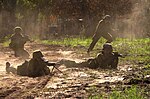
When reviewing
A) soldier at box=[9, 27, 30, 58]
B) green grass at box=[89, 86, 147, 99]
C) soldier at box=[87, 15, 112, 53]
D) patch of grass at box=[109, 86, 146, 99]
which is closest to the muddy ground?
green grass at box=[89, 86, 147, 99]

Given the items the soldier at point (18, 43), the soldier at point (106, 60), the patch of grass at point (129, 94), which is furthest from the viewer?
the soldier at point (18, 43)

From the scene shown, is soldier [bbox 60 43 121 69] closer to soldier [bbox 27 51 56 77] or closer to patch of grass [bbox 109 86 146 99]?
soldier [bbox 27 51 56 77]

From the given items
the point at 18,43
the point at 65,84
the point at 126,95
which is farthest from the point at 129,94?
the point at 18,43

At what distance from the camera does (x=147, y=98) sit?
25.6 feet

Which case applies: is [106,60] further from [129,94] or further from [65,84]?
[129,94]

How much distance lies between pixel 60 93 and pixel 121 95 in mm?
1480

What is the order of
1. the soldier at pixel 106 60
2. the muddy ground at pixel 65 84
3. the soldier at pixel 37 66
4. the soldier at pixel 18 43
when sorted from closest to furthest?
the muddy ground at pixel 65 84, the soldier at pixel 37 66, the soldier at pixel 106 60, the soldier at pixel 18 43

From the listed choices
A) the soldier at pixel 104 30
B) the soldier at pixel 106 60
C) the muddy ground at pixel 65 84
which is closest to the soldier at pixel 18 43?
the soldier at pixel 104 30

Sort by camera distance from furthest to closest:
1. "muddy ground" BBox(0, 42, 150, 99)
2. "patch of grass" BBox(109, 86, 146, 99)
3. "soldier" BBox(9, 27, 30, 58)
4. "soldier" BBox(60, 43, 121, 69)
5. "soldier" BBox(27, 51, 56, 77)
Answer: "soldier" BBox(9, 27, 30, 58) → "soldier" BBox(60, 43, 121, 69) → "soldier" BBox(27, 51, 56, 77) → "muddy ground" BBox(0, 42, 150, 99) → "patch of grass" BBox(109, 86, 146, 99)

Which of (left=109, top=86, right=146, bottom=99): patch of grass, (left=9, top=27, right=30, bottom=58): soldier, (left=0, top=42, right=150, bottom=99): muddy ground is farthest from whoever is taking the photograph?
(left=9, top=27, right=30, bottom=58): soldier

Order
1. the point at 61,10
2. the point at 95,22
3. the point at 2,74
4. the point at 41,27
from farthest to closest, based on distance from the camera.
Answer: the point at 41,27
the point at 61,10
the point at 95,22
the point at 2,74

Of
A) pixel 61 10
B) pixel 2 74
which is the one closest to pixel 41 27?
pixel 61 10

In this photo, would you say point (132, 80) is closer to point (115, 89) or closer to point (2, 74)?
point (115, 89)

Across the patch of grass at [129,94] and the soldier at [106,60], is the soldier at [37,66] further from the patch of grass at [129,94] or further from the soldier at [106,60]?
the patch of grass at [129,94]
